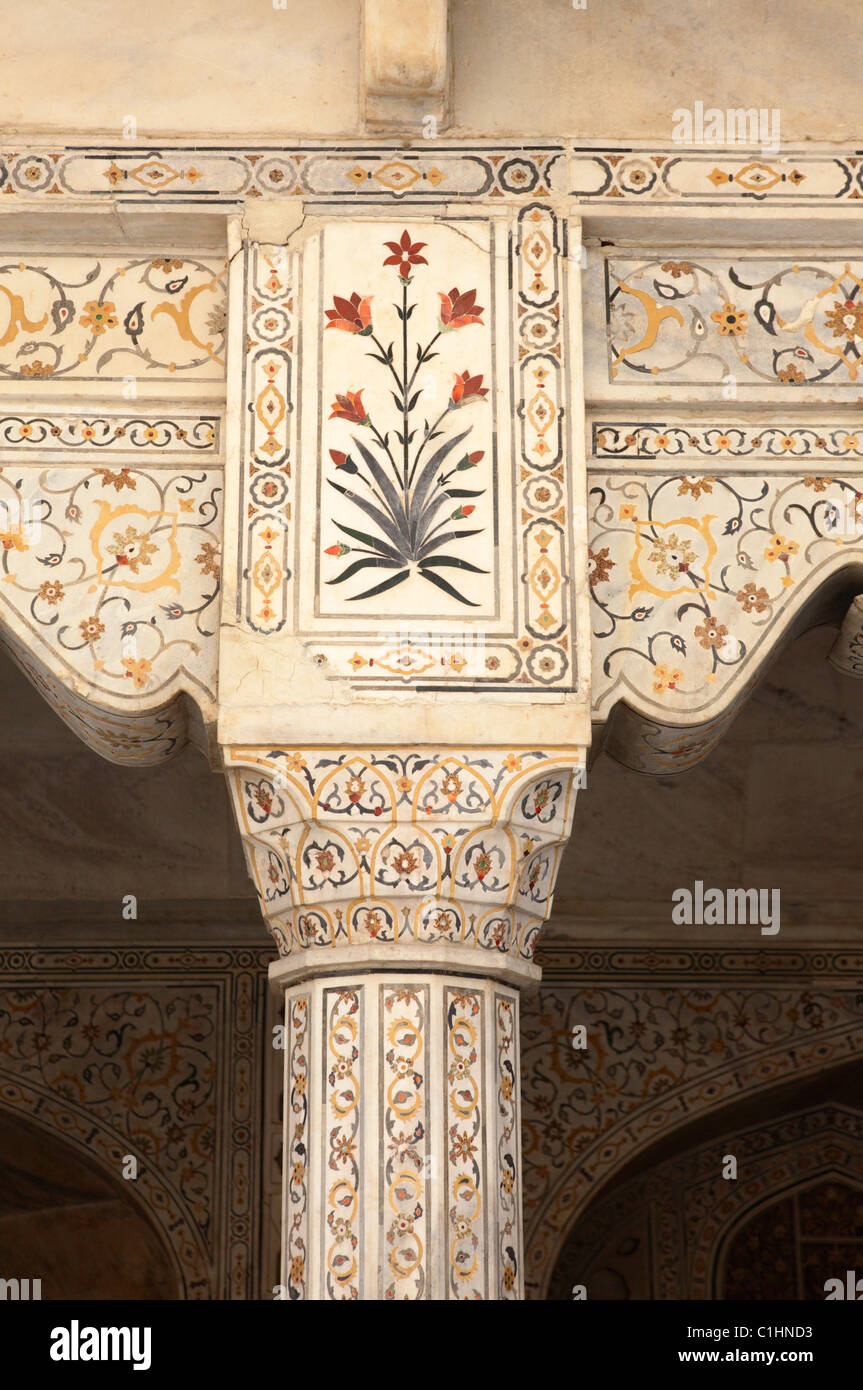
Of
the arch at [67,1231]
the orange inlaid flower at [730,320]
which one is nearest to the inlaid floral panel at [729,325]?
the orange inlaid flower at [730,320]

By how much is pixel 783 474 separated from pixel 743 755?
78.9 inches

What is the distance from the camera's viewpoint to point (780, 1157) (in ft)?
17.6

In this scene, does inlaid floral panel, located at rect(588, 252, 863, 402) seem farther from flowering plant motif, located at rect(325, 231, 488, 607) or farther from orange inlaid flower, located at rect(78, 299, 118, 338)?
orange inlaid flower, located at rect(78, 299, 118, 338)

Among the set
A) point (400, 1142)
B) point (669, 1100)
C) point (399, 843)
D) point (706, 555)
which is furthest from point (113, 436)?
point (669, 1100)

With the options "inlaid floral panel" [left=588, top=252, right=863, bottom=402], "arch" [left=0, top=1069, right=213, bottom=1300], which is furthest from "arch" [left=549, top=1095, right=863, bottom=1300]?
"inlaid floral panel" [left=588, top=252, right=863, bottom=402]

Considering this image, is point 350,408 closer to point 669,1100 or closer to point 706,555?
point 706,555

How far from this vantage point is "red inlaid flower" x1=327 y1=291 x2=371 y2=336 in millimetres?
3230

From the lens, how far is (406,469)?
10.3 feet

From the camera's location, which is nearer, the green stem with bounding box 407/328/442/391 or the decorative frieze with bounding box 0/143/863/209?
the green stem with bounding box 407/328/442/391

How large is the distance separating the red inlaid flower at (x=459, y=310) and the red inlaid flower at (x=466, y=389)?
102 millimetres

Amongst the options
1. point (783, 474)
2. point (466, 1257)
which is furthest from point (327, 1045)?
point (783, 474)

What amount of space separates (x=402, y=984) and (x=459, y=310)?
123 centimetres

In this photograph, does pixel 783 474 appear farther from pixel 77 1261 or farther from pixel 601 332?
pixel 77 1261

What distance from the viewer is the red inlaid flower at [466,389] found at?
3201mm
